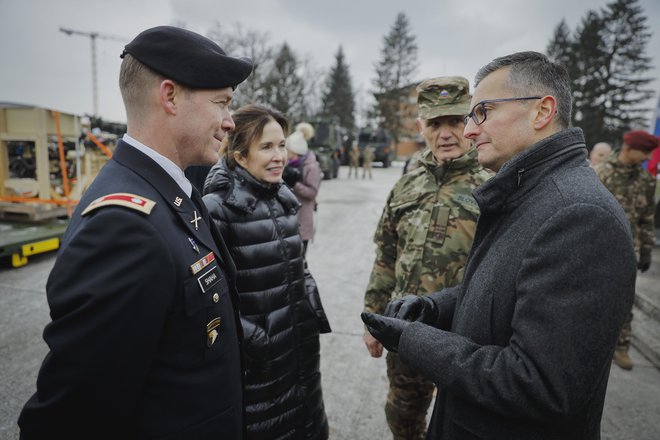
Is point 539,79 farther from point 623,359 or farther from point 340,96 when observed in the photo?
point 340,96

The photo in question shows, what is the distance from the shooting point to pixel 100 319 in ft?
3.06

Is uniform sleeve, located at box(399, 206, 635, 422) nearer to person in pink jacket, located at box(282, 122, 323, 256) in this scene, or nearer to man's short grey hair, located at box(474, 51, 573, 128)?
man's short grey hair, located at box(474, 51, 573, 128)

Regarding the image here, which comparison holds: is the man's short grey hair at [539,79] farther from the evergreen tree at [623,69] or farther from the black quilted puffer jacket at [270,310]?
the evergreen tree at [623,69]

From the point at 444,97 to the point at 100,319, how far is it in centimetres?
200

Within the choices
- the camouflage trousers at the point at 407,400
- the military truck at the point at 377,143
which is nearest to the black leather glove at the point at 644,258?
the camouflage trousers at the point at 407,400

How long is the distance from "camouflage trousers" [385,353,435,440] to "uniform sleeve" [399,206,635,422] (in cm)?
131

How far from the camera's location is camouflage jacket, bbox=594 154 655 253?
4.19 meters

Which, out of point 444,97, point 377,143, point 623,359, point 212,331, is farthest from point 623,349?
point 377,143

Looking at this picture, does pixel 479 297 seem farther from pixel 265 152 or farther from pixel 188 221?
pixel 265 152

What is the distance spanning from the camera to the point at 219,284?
49.1 inches

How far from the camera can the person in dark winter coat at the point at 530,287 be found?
984 millimetres

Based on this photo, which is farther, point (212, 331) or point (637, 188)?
point (637, 188)

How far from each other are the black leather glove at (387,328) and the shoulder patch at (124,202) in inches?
33.1

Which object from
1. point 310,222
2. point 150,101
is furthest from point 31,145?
point 150,101
